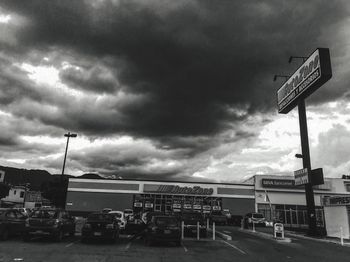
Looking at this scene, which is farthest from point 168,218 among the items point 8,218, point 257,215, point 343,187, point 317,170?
point 343,187

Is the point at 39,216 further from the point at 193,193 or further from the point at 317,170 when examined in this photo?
the point at 193,193

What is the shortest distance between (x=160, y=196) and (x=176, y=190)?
9.50ft

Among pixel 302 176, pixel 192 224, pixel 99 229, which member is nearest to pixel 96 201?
pixel 302 176

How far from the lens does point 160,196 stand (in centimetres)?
5319

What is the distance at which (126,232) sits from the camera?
74.7ft

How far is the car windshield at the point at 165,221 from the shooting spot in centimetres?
1612

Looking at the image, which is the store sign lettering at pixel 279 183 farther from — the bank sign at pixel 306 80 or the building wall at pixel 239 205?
the bank sign at pixel 306 80

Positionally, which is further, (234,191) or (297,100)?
(234,191)

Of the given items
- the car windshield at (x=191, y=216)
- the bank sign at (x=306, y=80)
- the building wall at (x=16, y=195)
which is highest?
the bank sign at (x=306, y=80)

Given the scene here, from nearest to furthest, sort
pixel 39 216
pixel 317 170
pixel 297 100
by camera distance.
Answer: pixel 39 216
pixel 317 170
pixel 297 100

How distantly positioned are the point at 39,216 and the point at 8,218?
6.17 ft

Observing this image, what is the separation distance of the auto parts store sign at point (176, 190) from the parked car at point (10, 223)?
1399 inches

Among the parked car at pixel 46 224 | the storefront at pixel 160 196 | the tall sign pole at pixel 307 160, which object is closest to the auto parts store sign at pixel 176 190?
the storefront at pixel 160 196

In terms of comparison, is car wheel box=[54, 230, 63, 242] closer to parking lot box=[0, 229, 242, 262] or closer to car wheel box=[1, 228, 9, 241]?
parking lot box=[0, 229, 242, 262]
